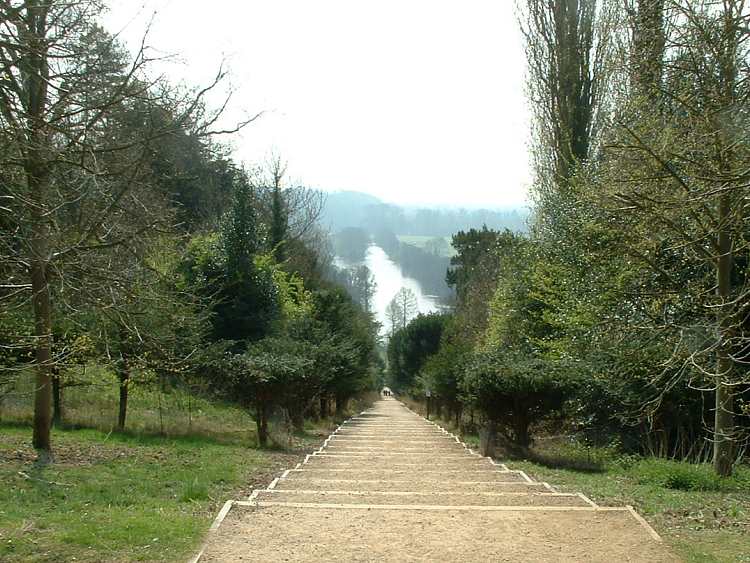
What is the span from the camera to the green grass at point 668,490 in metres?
5.92

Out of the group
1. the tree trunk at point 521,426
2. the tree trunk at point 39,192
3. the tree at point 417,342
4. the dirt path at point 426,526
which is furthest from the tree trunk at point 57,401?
the tree at point 417,342

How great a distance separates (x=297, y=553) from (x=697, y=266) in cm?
883

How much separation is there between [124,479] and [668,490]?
6730 millimetres

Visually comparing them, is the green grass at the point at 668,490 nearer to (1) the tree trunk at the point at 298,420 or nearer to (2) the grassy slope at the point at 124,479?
(2) the grassy slope at the point at 124,479

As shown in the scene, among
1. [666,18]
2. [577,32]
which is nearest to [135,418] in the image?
[666,18]

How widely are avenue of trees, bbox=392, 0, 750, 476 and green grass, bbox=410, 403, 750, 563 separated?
0.56 m

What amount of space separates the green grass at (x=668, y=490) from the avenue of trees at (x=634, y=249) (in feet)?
1.83

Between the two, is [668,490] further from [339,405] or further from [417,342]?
[417,342]

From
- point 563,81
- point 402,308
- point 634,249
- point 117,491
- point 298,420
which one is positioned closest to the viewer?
point 117,491

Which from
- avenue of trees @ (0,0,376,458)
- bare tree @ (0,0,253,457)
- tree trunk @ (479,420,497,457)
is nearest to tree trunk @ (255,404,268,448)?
avenue of trees @ (0,0,376,458)

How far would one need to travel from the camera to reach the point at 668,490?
29.6ft

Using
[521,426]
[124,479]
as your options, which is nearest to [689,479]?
[521,426]

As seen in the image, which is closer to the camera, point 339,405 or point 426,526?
point 426,526

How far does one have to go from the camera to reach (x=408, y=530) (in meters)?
5.92
